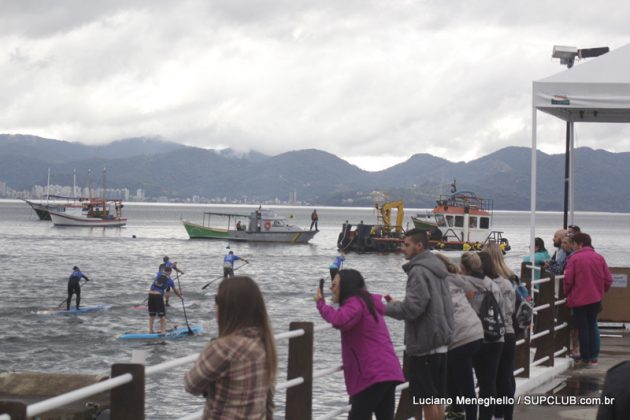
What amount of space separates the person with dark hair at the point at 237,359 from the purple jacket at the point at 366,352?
1679 mm

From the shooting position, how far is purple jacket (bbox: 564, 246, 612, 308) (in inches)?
453

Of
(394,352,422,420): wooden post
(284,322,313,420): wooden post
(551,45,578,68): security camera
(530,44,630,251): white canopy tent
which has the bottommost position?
(394,352,422,420): wooden post

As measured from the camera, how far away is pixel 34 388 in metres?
9.58

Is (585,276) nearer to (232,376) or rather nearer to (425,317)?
(425,317)

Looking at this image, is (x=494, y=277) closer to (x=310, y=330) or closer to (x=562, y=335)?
(x=310, y=330)

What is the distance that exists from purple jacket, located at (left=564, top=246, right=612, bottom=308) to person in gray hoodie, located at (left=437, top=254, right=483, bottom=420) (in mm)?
4074

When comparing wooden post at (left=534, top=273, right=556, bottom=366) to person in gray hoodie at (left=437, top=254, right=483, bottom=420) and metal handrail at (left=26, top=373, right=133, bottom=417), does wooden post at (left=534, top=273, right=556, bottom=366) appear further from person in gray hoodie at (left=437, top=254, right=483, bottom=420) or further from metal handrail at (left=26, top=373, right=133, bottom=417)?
metal handrail at (left=26, top=373, right=133, bottom=417)

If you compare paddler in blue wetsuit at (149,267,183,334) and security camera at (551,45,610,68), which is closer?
security camera at (551,45,610,68)

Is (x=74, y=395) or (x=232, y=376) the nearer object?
(x=74, y=395)

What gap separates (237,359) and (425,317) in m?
2.84

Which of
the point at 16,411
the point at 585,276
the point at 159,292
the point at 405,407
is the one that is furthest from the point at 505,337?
the point at 159,292

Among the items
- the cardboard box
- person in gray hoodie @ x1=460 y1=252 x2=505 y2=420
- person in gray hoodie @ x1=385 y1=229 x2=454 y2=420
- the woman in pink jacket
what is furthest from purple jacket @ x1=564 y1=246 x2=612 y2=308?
person in gray hoodie @ x1=385 y1=229 x2=454 y2=420

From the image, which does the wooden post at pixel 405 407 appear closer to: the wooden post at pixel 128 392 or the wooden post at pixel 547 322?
the wooden post at pixel 128 392

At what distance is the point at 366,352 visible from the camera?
20.5ft
